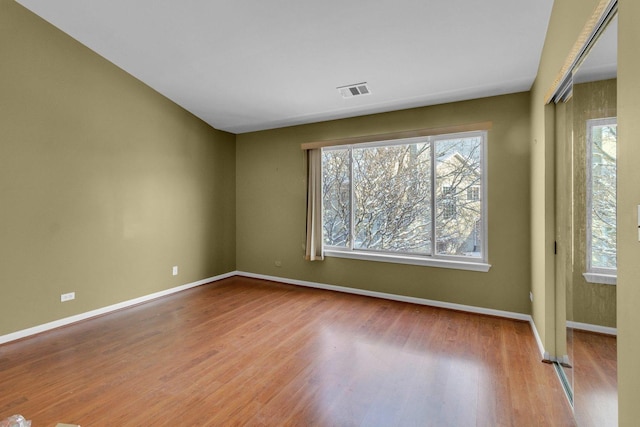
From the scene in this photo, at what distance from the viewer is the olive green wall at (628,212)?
104 cm

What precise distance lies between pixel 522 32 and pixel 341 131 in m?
2.48

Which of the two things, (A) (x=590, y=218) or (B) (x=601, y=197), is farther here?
(A) (x=590, y=218)

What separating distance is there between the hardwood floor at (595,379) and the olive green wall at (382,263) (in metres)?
1.72

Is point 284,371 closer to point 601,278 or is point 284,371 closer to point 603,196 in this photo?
point 601,278

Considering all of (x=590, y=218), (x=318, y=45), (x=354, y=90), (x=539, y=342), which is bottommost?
(x=539, y=342)

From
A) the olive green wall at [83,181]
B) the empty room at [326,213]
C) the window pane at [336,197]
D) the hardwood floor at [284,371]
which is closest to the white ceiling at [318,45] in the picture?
the empty room at [326,213]

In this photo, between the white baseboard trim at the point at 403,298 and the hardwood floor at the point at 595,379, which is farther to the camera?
the white baseboard trim at the point at 403,298

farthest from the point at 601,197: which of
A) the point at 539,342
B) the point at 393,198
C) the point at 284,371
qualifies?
the point at 393,198

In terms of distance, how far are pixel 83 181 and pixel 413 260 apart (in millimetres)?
4078

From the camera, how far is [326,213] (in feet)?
15.8

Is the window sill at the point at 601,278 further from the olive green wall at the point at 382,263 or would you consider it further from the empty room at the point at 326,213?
the olive green wall at the point at 382,263

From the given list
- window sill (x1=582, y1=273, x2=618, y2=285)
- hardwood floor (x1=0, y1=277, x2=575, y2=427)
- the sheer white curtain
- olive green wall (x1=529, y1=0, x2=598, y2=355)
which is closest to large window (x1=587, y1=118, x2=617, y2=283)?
window sill (x1=582, y1=273, x2=618, y2=285)

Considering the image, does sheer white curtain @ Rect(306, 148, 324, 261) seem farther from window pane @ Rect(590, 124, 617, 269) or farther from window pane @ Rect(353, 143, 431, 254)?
window pane @ Rect(590, 124, 617, 269)

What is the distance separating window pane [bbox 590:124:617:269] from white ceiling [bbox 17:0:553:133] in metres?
1.38
